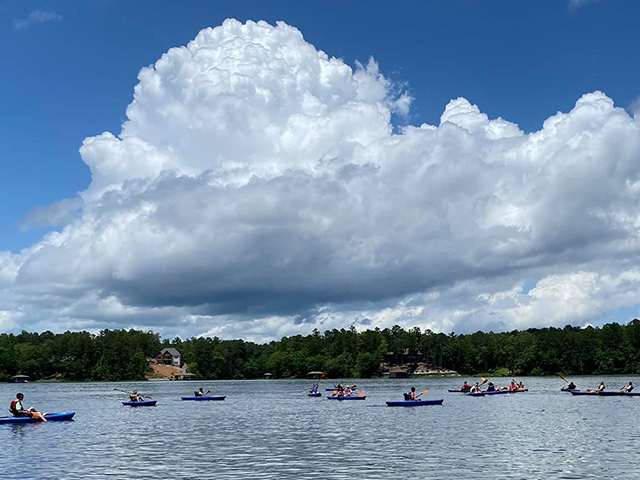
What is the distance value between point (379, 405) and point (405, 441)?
38032mm

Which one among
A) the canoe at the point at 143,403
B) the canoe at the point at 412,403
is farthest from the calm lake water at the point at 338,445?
the canoe at the point at 143,403

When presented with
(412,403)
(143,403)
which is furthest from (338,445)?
(143,403)

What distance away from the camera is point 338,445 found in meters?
43.2

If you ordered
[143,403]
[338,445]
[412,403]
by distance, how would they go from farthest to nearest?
[143,403] → [412,403] → [338,445]

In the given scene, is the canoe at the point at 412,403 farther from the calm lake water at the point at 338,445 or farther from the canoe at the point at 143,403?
the canoe at the point at 143,403

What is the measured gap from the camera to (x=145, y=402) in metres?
87.5

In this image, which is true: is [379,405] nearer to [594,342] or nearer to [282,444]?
[282,444]

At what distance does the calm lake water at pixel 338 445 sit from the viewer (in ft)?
111

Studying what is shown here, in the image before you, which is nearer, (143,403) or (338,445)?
(338,445)

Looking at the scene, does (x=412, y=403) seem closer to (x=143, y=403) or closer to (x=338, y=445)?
(x=143, y=403)

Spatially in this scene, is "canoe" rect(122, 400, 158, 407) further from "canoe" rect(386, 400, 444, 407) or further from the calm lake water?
"canoe" rect(386, 400, 444, 407)

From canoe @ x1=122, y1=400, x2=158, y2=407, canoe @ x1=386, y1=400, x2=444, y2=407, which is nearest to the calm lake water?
canoe @ x1=386, y1=400, x2=444, y2=407

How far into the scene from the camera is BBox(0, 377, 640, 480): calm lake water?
3369 centimetres

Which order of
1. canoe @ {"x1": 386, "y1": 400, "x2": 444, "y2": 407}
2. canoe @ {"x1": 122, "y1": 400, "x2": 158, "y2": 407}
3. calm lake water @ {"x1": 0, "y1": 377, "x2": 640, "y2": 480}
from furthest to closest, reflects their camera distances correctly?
1. canoe @ {"x1": 122, "y1": 400, "x2": 158, "y2": 407}
2. canoe @ {"x1": 386, "y1": 400, "x2": 444, "y2": 407}
3. calm lake water @ {"x1": 0, "y1": 377, "x2": 640, "y2": 480}
